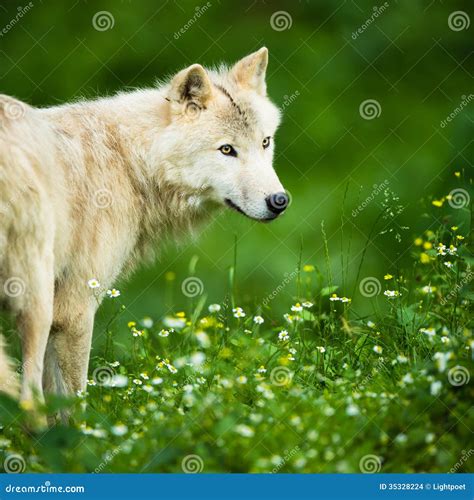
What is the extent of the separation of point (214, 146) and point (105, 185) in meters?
0.75

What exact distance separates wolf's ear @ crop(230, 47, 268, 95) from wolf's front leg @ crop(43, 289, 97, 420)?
1959mm

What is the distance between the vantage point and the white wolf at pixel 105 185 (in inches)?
186

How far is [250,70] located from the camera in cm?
626

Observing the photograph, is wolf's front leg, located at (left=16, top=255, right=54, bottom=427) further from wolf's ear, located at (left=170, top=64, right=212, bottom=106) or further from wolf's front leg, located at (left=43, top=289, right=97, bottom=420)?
wolf's ear, located at (left=170, top=64, right=212, bottom=106)

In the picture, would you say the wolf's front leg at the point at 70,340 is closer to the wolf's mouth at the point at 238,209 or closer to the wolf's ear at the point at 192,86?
the wolf's mouth at the point at 238,209

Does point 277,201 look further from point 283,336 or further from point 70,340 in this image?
point 70,340

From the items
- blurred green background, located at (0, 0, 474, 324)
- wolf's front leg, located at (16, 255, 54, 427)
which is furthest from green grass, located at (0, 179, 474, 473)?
blurred green background, located at (0, 0, 474, 324)

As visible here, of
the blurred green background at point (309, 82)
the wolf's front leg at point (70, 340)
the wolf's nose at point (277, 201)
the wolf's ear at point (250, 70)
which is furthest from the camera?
the blurred green background at point (309, 82)

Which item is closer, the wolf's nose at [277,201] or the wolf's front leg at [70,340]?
the wolf's front leg at [70,340]

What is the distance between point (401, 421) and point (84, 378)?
210 centimetres

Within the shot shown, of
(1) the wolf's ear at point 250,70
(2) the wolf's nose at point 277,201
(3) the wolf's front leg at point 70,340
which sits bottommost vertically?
(3) the wolf's front leg at point 70,340

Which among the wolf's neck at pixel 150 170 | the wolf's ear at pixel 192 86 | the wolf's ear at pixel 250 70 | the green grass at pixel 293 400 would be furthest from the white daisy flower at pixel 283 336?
the wolf's ear at pixel 250 70

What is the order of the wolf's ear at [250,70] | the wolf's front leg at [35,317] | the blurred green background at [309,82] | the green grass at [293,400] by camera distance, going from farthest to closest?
the blurred green background at [309,82] → the wolf's ear at [250,70] → the wolf's front leg at [35,317] → the green grass at [293,400]

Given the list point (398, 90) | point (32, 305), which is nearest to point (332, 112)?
point (398, 90)
